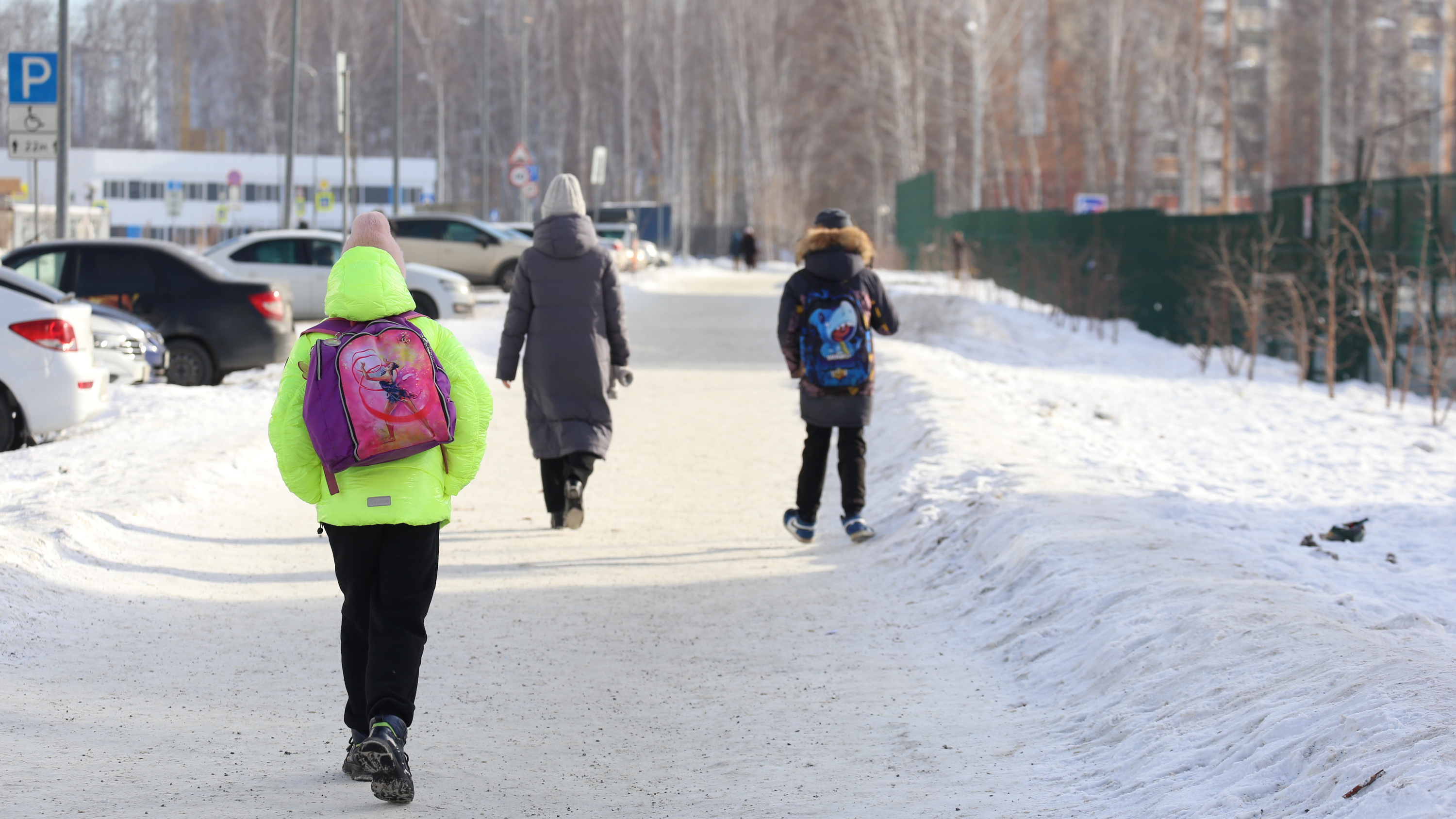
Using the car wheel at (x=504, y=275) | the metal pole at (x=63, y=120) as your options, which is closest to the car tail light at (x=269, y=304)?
the metal pole at (x=63, y=120)

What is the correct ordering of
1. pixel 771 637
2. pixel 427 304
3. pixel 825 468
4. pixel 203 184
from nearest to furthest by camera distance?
pixel 771 637, pixel 825 468, pixel 427 304, pixel 203 184

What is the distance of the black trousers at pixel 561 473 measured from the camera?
8.03 meters

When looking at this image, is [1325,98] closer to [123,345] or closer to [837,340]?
[123,345]

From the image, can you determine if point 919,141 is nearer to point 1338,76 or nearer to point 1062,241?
point 1338,76

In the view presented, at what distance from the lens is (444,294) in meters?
22.5

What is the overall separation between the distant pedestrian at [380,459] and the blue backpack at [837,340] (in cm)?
335

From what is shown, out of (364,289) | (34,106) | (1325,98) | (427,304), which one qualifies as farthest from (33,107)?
(1325,98)

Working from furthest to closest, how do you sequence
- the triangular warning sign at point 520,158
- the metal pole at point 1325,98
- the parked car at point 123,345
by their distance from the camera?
the triangular warning sign at point 520,158, the metal pole at point 1325,98, the parked car at point 123,345

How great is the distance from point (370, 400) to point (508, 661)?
6.47 feet

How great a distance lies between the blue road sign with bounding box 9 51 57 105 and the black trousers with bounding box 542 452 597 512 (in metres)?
9.42

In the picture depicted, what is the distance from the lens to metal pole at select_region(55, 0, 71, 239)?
15.4m

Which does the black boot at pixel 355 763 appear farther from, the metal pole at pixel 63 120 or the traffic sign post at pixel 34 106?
the metal pole at pixel 63 120

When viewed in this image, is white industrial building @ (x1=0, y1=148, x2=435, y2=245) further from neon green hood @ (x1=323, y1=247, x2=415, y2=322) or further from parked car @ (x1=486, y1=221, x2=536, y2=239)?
neon green hood @ (x1=323, y1=247, x2=415, y2=322)

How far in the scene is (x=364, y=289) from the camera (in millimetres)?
4176
